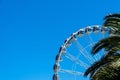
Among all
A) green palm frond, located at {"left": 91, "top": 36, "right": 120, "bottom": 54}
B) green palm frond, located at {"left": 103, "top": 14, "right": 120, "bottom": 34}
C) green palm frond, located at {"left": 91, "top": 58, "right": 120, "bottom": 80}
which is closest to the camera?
green palm frond, located at {"left": 91, "top": 36, "right": 120, "bottom": 54}

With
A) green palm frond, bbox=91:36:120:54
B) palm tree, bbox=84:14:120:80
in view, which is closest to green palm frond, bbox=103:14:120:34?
palm tree, bbox=84:14:120:80

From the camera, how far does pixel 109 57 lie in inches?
1032

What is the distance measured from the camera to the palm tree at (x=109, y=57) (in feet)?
84.6

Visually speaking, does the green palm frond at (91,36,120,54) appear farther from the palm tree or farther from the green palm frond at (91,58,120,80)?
the green palm frond at (91,58,120,80)

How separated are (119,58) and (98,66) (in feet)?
4.39

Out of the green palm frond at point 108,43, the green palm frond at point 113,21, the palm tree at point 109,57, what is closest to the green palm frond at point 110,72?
the palm tree at point 109,57

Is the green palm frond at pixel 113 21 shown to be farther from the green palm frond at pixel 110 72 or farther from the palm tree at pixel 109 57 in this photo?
the green palm frond at pixel 110 72

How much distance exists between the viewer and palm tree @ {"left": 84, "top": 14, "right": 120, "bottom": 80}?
2578 cm

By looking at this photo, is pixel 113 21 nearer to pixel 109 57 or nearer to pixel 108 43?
pixel 108 43

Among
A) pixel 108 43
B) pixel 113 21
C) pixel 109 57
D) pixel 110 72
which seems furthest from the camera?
pixel 113 21

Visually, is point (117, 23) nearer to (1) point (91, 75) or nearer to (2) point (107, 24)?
(2) point (107, 24)

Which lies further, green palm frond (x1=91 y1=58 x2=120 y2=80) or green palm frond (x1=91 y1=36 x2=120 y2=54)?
green palm frond (x1=91 y1=58 x2=120 y2=80)

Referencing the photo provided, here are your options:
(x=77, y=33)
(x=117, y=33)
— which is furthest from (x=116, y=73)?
(x=77, y=33)

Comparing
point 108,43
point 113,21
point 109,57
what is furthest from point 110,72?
point 113,21
